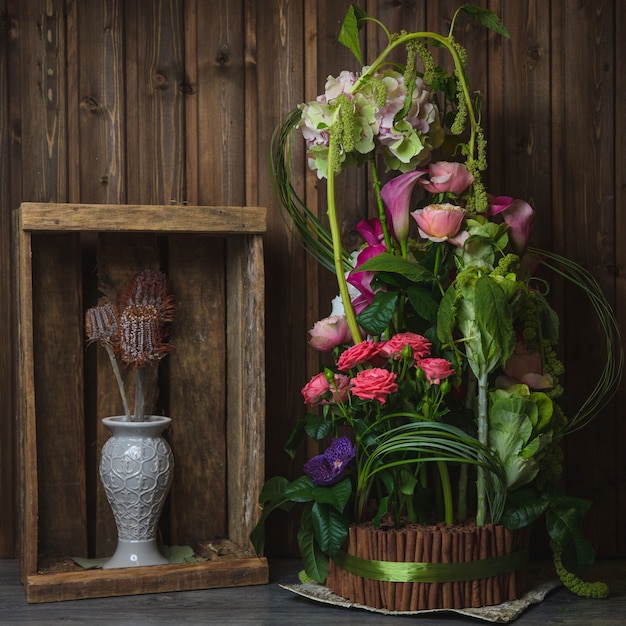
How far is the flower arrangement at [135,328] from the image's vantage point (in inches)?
75.2

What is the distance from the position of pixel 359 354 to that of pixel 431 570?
424 millimetres

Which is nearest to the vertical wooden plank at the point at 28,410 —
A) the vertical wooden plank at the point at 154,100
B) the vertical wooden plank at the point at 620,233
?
the vertical wooden plank at the point at 154,100

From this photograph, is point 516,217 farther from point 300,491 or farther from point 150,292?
point 150,292

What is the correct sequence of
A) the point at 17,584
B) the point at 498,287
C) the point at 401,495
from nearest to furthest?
the point at 498,287 < the point at 401,495 < the point at 17,584

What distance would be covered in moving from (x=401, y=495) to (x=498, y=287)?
0.45 meters

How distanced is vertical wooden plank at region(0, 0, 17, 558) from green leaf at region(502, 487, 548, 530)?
112 centimetres

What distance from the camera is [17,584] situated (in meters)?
1.90

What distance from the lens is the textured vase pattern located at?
1.89 meters

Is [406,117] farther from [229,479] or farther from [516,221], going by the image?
[229,479]

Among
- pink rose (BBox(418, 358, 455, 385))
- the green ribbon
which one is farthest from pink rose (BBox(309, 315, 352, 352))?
the green ribbon

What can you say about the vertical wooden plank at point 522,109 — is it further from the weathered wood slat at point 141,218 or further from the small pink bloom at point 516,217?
the weathered wood slat at point 141,218

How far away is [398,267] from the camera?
1.69m

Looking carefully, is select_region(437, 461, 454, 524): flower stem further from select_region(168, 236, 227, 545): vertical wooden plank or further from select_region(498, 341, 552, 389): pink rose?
select_region(168, 236, 227, 545): vertical wooden plank

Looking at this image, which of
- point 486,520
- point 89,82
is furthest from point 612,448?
point 89,82
